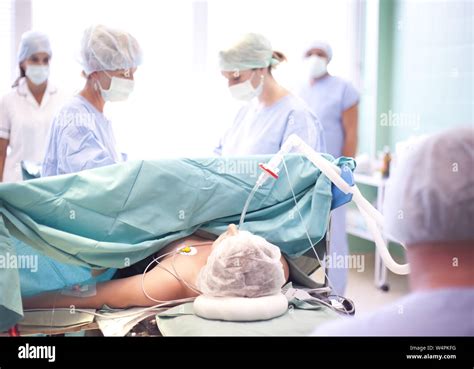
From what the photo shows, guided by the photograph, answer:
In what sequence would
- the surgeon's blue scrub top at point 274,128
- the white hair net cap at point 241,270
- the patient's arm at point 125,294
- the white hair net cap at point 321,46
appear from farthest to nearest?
Result: the white hair net cap at point 321,46 → the surgeon's blue scrub top at point 274,128 → the patient's arm at point 125,294 → the white hair net cap at point 241,270

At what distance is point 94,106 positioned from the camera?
2.34m

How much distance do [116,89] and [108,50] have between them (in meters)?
0.14

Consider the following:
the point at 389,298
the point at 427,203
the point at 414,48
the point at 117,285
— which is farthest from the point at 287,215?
the point at 414,48

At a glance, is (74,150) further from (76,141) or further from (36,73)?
(36,73)

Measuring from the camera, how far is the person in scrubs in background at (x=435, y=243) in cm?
101

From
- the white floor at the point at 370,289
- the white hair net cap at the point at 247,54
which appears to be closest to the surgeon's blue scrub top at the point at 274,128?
the white hair net cap at the point at 247,54

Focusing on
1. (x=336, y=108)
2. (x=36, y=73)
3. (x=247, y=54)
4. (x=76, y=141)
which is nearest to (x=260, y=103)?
(x=247, y=54)

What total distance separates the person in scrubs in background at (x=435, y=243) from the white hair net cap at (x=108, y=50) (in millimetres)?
1500

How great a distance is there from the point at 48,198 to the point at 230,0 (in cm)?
209

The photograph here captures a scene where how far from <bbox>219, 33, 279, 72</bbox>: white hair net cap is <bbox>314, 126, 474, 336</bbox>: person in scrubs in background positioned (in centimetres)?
167

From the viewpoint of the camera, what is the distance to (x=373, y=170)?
4000mm

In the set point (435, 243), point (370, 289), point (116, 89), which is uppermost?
point (116, 89)

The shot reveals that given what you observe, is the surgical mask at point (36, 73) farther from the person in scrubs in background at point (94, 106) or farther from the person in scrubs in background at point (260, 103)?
the person in scrubs in background at point (260, 103)
